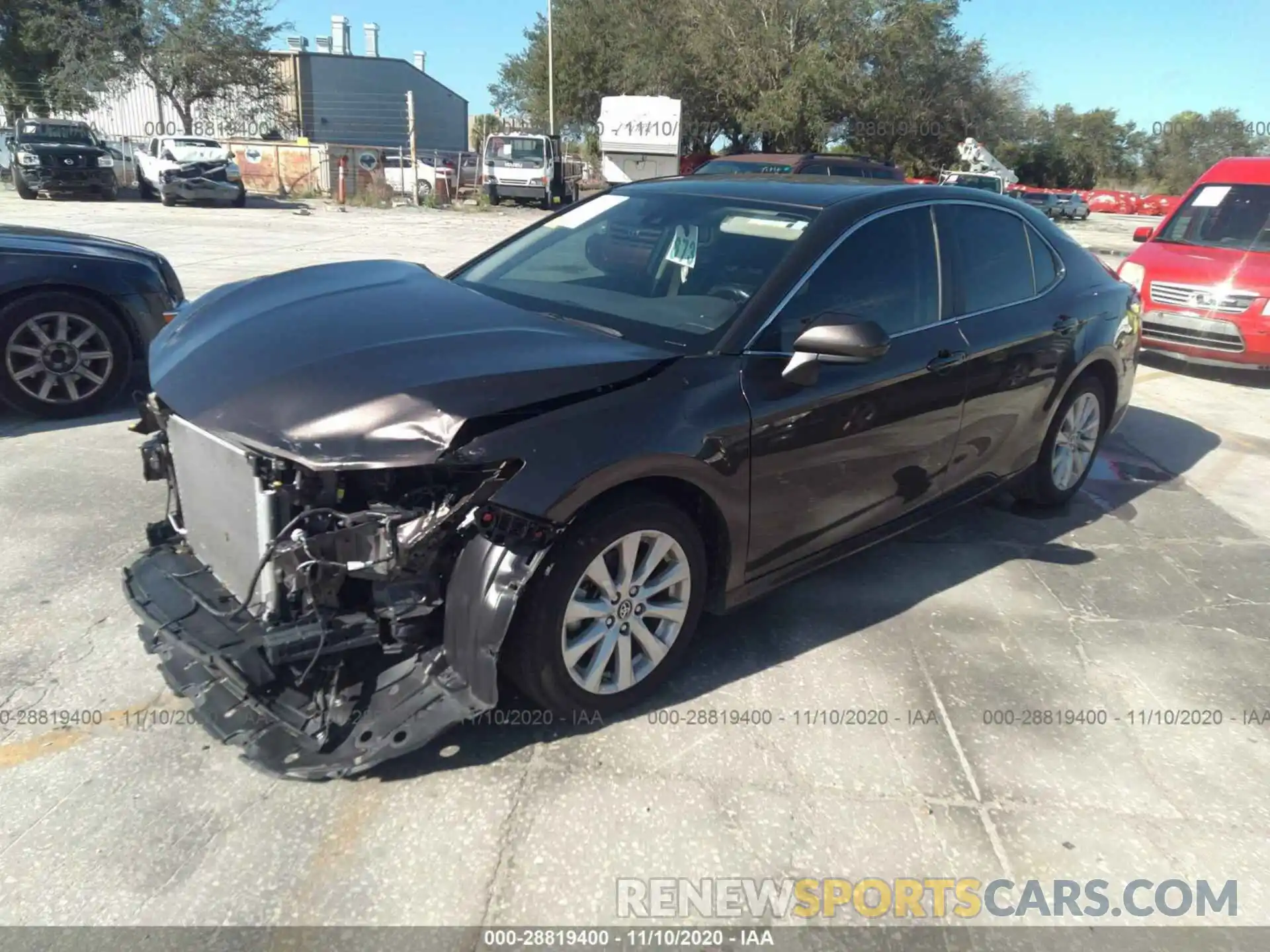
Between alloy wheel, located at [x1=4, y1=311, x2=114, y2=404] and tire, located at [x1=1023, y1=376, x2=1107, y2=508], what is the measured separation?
5.36 meters

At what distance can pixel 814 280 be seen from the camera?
3.41 metres

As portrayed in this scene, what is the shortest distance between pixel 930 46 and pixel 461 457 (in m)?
37.7

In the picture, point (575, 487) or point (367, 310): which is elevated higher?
point (367, 310)

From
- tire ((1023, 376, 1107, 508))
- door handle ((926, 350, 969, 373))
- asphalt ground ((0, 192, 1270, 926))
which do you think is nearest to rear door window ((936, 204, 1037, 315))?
door handle ((926, 350, 969, 373))

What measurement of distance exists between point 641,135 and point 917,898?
2715 cm

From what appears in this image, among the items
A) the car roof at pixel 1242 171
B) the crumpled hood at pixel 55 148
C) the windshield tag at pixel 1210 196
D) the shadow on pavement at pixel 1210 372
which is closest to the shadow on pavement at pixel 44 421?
the shadow on pavement at pixel 1210 372

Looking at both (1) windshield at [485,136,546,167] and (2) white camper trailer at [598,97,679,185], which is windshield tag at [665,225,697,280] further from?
(1) windshield at [485,136,546,167]

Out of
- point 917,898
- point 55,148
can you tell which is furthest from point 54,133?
point 917,898

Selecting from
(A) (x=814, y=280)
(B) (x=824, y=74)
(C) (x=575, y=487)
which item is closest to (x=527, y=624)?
(C) (x=575, y=487)

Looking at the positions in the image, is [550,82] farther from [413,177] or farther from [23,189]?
[23,189]

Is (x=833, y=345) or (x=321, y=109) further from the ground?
(x=321, y=109)

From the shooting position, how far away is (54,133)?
2447cm

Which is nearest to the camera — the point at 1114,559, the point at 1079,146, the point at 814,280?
the point at 814,280

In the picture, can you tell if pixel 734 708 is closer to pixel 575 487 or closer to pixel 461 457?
pixel 575 487
